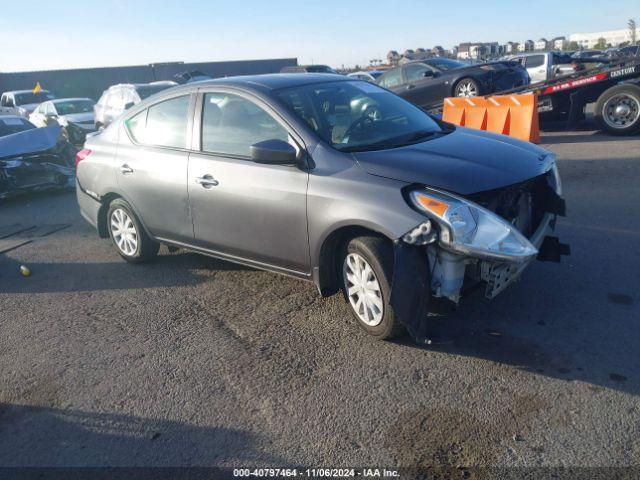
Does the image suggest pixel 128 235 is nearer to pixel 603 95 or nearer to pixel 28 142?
pixel 28 142

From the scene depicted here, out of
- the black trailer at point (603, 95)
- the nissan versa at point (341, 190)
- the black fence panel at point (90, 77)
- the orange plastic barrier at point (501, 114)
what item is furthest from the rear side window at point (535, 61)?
the black fence panel at point (90, 77)

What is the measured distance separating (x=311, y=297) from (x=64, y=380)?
1.96m

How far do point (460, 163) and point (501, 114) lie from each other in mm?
8027

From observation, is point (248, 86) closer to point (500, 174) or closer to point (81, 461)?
point (500, 174)

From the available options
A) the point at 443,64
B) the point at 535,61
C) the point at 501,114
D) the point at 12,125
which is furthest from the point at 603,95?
the point at 12,125

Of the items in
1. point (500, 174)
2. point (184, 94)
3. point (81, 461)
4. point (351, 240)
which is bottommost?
point (81, 461)

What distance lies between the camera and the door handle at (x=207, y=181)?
4696mm

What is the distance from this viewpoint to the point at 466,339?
12.9 ft

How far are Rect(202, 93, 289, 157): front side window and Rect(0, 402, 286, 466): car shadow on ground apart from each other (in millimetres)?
2158

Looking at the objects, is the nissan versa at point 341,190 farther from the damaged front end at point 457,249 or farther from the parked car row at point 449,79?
the parked car row at point 449,79

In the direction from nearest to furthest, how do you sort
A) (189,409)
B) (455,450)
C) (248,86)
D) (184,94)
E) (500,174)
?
(455,450)
(189,409)
(500,174)
(248,86)
(184,94)

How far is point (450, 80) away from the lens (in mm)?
14398

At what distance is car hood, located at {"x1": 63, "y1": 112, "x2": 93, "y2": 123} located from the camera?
695 inches

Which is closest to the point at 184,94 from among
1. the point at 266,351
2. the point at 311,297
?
the point at 311,297
